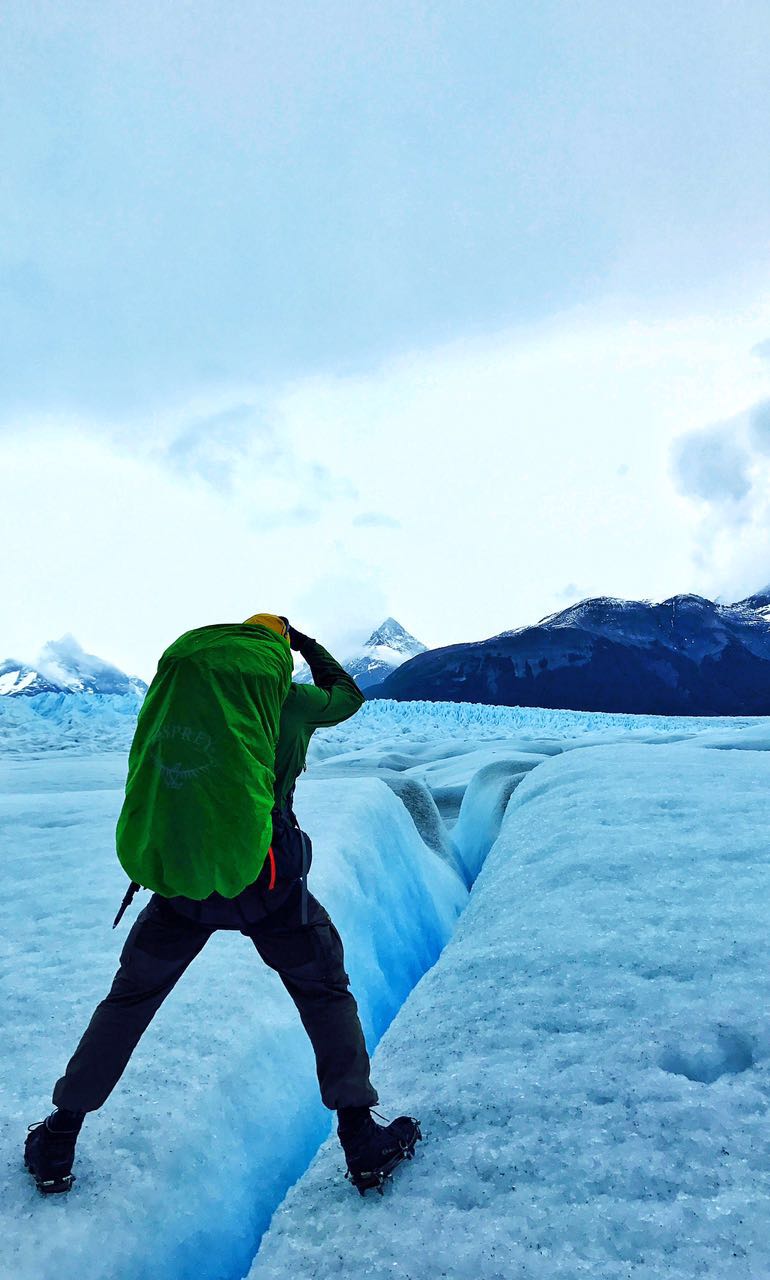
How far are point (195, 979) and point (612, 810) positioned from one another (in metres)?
2.38

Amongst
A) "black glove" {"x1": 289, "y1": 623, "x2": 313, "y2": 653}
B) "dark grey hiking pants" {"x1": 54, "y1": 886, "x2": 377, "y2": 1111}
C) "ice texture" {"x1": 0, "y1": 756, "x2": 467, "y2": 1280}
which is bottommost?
"ice texture" {"x1": 0, "y1": 756, "x2": 467, "y2": 1280}

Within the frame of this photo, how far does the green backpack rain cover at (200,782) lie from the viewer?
147 centimetres

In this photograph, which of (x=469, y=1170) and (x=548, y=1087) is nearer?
(x=469, y=1170)

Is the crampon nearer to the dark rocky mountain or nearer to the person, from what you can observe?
the person

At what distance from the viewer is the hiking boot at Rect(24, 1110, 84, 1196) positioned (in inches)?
62.4

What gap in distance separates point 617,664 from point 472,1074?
70.7 meters

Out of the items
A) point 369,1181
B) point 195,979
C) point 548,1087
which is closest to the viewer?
point 369,1181

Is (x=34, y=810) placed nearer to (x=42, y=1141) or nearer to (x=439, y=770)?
(x=42, y=1141)

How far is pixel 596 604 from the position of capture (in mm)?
71562

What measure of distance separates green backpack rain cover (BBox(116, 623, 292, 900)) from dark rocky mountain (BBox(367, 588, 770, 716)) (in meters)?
61.5

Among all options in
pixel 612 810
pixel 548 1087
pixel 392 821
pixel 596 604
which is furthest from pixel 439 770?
pixel 596 604

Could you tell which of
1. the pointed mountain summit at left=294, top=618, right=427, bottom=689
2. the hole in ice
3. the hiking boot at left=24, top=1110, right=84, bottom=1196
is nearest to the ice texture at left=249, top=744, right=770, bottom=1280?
the hole in ice

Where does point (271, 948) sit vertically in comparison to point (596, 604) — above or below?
Result: below

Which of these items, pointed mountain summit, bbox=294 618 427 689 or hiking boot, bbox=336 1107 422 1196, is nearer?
hiking boot, bbox=336 1107 422 1196
